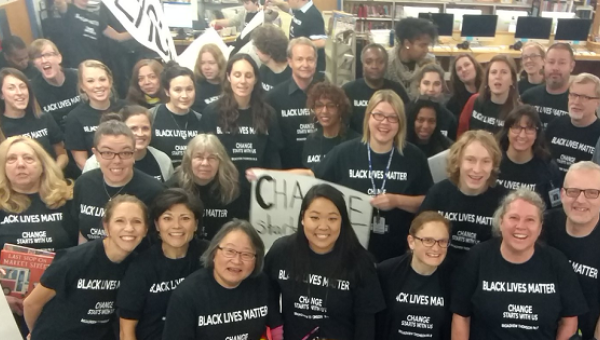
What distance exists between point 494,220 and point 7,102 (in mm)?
3459

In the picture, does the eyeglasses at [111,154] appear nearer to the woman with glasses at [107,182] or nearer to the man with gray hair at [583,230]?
the woman with glasses at [107,182]

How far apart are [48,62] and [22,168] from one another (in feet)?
6.06

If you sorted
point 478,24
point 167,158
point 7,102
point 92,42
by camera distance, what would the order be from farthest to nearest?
point 478,24 → point 92,42 → point 7,102 → point 167,158

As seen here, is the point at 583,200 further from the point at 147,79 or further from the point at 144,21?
the point at 144,21

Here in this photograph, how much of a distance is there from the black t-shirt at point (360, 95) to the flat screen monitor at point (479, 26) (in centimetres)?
591

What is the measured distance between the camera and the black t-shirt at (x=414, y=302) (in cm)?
255

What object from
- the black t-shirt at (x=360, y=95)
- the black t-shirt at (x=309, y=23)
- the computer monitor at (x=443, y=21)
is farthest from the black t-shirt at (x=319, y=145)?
the computer monitor at (x=443, y=21)

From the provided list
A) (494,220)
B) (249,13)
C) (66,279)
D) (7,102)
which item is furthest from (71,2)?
(494,220)

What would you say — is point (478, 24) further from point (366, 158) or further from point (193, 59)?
point (366, 158)

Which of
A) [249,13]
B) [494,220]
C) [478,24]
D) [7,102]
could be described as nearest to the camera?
[494,220]

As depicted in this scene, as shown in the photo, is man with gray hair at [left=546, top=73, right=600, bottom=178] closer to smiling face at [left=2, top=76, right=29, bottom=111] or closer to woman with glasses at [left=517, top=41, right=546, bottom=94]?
woman with glasses at [left=517, top=41, right=546, bottom=94]

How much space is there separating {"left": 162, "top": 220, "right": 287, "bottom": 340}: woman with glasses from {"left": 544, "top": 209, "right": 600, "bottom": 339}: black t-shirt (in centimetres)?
146

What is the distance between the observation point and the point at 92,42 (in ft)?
21.6

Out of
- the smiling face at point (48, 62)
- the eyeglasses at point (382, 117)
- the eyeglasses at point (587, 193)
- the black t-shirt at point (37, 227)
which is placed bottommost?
the black t-shirt at point (37, 227)
